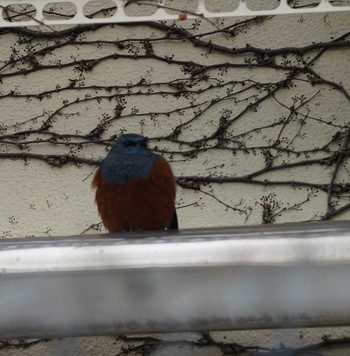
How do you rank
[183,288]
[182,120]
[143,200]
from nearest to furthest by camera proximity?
[183,288] → [143,200] → [182,120]

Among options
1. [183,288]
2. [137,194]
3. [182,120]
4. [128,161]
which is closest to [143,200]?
[137,194]

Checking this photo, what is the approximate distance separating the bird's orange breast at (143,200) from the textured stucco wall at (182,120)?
853mm

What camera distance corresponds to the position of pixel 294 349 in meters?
0.76

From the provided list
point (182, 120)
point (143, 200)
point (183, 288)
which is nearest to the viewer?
point (183, 288)

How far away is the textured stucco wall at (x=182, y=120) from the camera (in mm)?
3496

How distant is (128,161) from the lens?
270cm

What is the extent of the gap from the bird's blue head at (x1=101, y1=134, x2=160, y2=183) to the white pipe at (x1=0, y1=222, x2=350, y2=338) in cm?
204

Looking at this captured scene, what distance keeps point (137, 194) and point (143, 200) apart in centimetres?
3

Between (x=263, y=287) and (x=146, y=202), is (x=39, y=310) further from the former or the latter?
(x=146, y=202)

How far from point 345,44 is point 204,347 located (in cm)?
137

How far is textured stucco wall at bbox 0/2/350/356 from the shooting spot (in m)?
3.50

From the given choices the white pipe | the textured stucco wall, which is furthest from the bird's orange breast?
the white pipe

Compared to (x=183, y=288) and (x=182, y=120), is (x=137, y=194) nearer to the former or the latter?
(x=182, y=120)

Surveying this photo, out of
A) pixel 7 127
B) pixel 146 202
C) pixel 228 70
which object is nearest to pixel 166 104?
pixel 228 70
